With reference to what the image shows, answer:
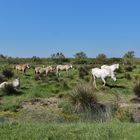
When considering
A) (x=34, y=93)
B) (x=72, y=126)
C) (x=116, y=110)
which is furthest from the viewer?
(x=34, y=93)

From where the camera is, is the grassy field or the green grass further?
the grassy field

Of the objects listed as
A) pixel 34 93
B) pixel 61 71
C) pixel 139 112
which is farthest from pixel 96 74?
pixel 61 71

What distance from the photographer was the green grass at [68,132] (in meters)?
13.1

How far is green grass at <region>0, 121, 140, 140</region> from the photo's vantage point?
43.1 feet

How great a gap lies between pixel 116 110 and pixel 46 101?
7.71 m

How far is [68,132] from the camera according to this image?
1361cm

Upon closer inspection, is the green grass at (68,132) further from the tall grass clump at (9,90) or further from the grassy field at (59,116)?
the tall grass clump at (9,90)

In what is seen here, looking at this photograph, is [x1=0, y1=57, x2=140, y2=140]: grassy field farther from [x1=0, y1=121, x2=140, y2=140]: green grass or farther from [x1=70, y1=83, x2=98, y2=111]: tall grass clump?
[x1=70, y1=83, x2=98, y2=111]: tall grass clump

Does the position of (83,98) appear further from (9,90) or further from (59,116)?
(9,90)

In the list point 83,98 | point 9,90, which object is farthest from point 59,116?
point 9,90

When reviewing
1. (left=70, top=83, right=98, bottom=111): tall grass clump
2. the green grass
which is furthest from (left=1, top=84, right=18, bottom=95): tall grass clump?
the green grass

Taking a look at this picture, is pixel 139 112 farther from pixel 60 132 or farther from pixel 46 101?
pixel 60 132

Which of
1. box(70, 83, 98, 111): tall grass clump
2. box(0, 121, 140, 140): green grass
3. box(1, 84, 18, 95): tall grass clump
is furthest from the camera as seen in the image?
box(1, 84, 18, 95): tall grass clump

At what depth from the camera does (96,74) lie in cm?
3488
